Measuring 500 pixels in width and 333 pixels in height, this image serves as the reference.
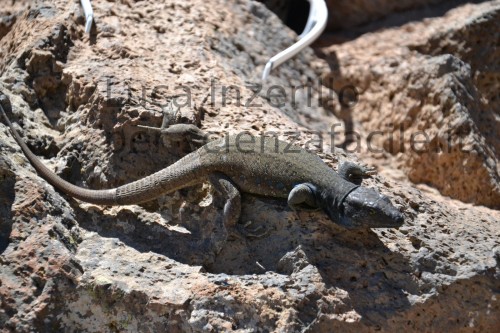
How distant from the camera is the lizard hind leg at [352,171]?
540 centimetres

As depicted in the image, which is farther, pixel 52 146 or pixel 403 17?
pixel 403 17

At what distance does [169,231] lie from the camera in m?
5.16

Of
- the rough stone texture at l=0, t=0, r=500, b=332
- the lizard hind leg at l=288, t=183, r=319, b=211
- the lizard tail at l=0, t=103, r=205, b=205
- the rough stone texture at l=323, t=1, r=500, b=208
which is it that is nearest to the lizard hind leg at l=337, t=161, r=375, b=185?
the rough stone texture at l=0, t=0, r=500, b=332

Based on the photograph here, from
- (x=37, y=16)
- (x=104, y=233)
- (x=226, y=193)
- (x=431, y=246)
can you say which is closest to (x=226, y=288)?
(x=226, y=193)

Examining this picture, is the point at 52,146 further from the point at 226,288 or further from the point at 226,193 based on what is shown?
the point at 226,288

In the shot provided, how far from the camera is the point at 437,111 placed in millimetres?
6832

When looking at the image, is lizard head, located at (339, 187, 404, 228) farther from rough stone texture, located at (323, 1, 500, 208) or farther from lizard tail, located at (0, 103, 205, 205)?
rough stone texture, located at (323, 1, 500, 208)

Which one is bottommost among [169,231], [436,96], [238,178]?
[169,231]

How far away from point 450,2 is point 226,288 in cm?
528

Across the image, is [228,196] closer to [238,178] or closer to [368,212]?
[238,178]

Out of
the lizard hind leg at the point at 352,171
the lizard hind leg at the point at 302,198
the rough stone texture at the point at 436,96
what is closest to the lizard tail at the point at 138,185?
the lizard hind leg at the point at 302,198

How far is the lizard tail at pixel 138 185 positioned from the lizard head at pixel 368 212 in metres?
1.11

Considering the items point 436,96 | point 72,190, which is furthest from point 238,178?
point 436,96

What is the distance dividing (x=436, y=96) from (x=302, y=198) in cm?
258
